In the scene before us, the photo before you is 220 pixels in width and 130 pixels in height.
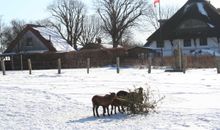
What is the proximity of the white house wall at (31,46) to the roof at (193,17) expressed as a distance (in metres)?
14.8

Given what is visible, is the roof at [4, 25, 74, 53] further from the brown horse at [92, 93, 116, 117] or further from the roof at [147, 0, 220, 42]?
the brown horse at [92, 93, 116, 117]

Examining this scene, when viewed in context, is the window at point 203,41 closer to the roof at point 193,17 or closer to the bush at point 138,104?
the roof at point 193,17

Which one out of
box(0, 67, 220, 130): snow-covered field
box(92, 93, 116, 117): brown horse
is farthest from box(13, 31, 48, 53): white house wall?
box(92, 93, 116, 117): brown horse

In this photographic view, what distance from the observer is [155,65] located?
139ft

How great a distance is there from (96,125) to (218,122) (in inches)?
103

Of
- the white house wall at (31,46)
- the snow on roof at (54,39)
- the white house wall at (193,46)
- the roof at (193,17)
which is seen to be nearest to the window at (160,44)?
the white house wall at (193,46)

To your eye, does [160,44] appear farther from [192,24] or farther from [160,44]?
[192,24]


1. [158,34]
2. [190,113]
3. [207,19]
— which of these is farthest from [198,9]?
[190,113]

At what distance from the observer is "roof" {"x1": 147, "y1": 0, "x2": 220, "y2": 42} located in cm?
6534

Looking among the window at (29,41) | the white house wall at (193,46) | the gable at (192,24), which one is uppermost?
the gable at (192,24)

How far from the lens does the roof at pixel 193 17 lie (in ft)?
214

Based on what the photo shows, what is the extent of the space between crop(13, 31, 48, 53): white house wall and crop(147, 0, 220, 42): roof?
48.4 ft

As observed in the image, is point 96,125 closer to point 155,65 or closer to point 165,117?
point 165,117

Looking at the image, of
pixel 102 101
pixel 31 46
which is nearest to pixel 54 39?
pixel 31 46
